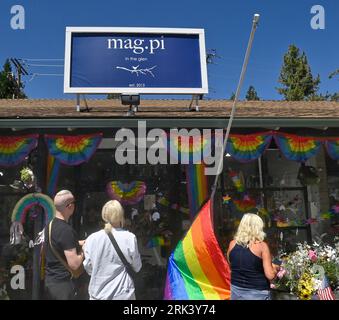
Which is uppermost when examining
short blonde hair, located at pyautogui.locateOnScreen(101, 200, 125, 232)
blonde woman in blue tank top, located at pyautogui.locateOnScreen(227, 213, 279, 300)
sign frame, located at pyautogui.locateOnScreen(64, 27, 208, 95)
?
sign frame, located at pyautogui.locateOnScreen(64, 27, 208, 95)

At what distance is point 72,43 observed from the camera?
309 inches

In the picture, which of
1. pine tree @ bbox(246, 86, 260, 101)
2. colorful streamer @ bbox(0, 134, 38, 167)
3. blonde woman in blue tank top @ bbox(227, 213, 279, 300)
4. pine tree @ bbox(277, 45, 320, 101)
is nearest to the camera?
blonde woman in blue tank top @ bbox(227, 213, 279, 300)

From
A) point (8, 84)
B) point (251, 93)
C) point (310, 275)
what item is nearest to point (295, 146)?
point (310, 275)

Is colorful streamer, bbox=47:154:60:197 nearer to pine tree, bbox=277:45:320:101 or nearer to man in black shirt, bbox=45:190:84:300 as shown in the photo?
man in black shirt, bbox=45:190:84:300

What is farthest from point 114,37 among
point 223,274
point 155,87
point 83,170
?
point 223,274

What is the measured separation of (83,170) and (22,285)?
2.26m

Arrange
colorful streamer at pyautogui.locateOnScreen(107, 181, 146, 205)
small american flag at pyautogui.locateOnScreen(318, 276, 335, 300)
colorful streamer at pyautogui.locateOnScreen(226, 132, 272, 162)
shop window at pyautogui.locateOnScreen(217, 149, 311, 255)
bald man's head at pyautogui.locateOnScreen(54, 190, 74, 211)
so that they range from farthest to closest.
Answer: shop window at pyautogui.locateOnScreen(217, 149, 311, 255) < colorful streamer at pyautogui.locateOnScreen(107, 181, 146, 205) < colorful streamer at pyautogui.locateOnScreen(226, 132, 272, 162) < small american flag at pyautogui.locateOnScreen(318, 276, 335, 300) < bald man's head at pyautogui.locateOnScreen(54, 190, 74, 211)

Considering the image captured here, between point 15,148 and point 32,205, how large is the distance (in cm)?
91

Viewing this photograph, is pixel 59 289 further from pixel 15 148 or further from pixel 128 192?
pixel 128 192

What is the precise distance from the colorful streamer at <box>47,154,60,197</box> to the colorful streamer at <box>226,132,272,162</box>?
272cm

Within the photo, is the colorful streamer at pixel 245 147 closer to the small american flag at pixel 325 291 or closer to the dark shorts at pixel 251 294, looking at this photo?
the small american flag at pixel 325 291

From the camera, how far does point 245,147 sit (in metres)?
6.68

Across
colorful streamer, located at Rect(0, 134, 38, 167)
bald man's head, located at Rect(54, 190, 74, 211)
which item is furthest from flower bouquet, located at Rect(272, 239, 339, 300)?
colorful streamer, located at Rect(0, 134, 38, 167)

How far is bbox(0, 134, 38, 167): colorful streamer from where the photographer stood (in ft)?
21.0
